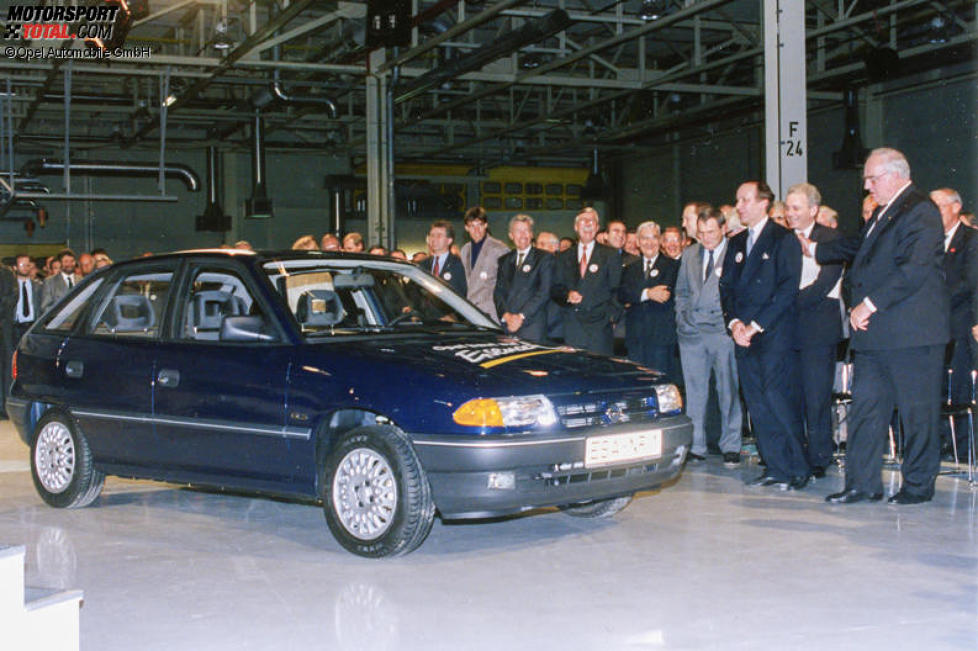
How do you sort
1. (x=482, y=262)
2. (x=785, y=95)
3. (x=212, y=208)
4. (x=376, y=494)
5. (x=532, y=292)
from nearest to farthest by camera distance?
(x=376, y=494) → (x=785, y=95) → (x=532, y=292) → (x=482, y=262) → (x=212, y=208)

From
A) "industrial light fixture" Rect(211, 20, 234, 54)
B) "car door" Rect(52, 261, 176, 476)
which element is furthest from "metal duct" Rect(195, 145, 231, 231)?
"car door" Rect(52, 261, 176, 476)

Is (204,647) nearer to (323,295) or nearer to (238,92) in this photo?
(323,295)

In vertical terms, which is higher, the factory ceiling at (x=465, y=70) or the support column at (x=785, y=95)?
the factory ceiling at (x=465, y=70)

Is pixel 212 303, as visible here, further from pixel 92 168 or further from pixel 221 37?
pixel 92 168

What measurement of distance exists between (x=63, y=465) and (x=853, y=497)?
14.7 feet

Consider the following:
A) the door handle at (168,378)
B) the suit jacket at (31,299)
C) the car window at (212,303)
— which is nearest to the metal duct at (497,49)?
the suit jacket at (31,299)

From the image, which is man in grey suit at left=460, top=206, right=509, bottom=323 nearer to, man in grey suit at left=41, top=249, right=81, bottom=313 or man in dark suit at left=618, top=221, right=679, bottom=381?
man in dark suit at left=618, top=221, right=679, bottom=381

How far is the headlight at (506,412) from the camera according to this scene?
510 cm

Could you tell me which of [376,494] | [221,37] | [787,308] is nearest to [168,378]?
[376,494]

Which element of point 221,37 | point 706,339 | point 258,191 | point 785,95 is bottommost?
point 706,339

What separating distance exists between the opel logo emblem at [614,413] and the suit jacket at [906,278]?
181cm

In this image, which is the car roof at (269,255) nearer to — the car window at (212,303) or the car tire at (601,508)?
the car window at (212,303)

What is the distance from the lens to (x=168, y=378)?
6.16 metres

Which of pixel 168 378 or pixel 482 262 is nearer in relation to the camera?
pixel 168 378
